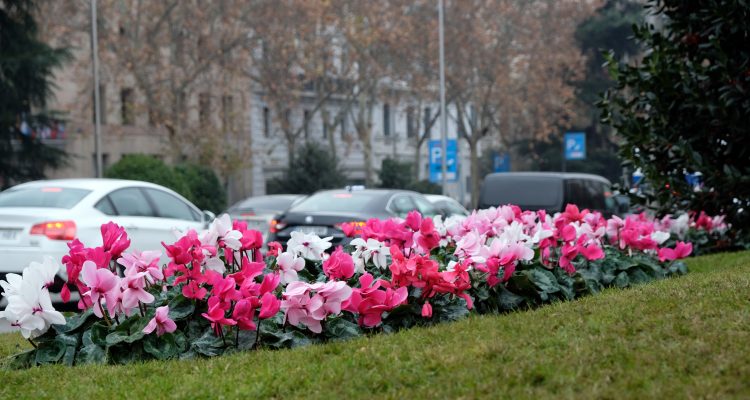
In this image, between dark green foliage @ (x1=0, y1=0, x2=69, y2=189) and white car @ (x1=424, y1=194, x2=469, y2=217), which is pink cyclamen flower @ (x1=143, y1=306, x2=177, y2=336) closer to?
white car @ (x1=424, y1=194, x2=469, y2=217)

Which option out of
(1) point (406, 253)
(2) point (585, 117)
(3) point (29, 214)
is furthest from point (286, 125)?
(1) point (406, 253)

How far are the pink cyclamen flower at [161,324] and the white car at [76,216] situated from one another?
17.4ft

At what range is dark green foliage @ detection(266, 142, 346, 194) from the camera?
1839 inches

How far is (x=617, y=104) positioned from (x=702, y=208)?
1.24 m

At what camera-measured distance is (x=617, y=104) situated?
1051 cm

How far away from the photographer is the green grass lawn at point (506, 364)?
4730 millimetres

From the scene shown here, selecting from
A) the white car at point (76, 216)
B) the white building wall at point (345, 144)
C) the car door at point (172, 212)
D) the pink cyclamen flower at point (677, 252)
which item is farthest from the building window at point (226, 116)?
the pink cyclamen flower at point (677, 252)

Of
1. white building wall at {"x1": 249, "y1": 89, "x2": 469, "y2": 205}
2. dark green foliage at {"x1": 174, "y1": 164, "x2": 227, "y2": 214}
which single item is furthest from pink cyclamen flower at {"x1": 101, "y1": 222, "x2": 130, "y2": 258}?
white building wall at {"x1": 249, "y1": 89, "x2": 469, "y2": 205}

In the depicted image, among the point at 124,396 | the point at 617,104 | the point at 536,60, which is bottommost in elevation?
the point at 124,396

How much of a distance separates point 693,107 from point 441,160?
30.3 metres

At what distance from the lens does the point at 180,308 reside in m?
6.73

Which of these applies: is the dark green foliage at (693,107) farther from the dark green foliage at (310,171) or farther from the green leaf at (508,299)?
the dark green foliage at (310,171)

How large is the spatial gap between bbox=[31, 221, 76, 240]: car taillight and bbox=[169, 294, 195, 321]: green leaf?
226 inches

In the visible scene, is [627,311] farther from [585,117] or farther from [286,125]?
[585,117]
